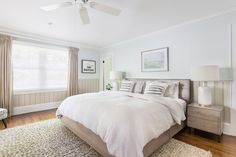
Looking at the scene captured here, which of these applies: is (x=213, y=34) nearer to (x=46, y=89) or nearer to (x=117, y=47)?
(x=117, y=47)

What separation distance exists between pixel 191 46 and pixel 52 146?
3540mm

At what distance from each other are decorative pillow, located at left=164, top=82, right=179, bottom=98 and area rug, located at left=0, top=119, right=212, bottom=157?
1.07 metres

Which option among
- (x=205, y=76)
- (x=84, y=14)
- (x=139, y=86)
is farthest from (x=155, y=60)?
(x=84, y=14)

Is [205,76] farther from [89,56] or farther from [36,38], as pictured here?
[36,38]

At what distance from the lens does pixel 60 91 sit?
4883 millimetres

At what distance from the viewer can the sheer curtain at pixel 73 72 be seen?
4.93 m

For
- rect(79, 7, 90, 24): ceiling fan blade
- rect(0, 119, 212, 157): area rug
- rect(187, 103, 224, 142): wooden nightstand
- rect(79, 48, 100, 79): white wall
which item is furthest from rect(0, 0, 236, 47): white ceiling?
rect(0, 119, 212, 157): area rug

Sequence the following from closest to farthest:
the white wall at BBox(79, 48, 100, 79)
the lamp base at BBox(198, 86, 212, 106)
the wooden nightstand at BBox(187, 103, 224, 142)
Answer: the wooden nightstand at BBox(187, 103, 224, 142), the lamp base at BBox(198, 86, 212, 106), the white wall at BBox(79, 48, 100, 79)

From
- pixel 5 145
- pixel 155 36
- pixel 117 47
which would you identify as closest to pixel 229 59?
pixel 155 36

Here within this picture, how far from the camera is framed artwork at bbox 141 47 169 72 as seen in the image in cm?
360

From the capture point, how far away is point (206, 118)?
242 cm

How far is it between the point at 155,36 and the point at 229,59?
1904 millimetres

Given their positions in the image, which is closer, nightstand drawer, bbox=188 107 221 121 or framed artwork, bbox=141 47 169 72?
nightstand drawer, bbox=188 107 221 121

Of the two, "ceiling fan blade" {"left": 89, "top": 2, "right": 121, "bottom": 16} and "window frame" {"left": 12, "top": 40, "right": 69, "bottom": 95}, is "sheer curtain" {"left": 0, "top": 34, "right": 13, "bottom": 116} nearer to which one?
"window frame" {"left": 12, "top": 40, "right": 69, "bottom": 95}
